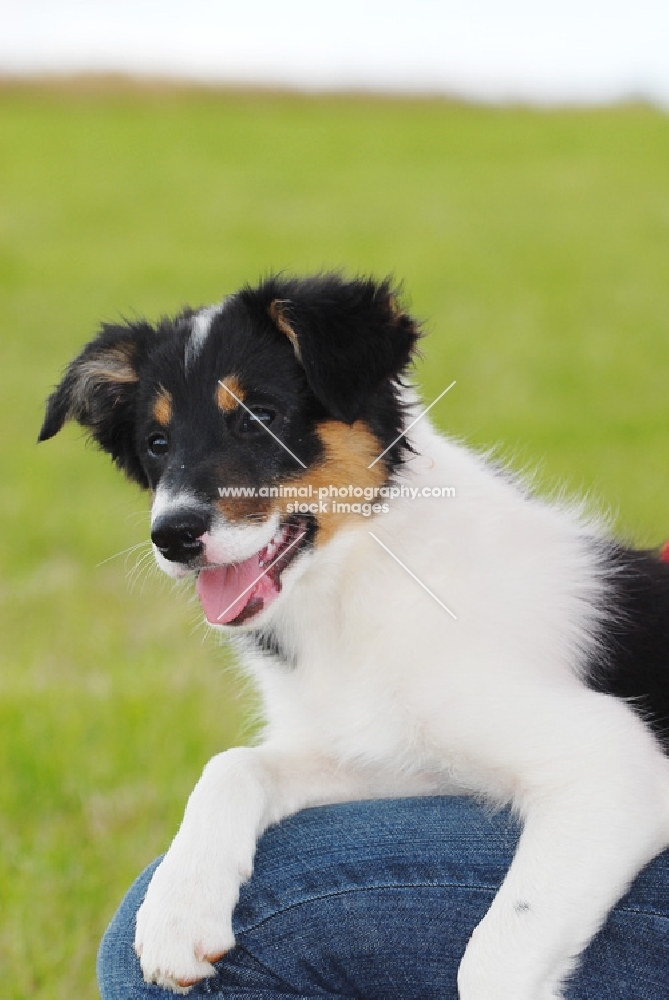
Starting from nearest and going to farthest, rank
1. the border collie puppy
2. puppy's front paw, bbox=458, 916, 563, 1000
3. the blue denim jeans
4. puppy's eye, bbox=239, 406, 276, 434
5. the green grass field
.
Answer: puppy's front paw, bbox=458, 916, 563, 1000, the blue denim jeans, the border collie puppy, puppy's eye, bbox=239, 406, 276, 434, the green grass field

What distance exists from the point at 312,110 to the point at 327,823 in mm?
19445

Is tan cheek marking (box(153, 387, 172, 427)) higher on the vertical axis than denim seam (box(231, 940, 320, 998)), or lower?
higher

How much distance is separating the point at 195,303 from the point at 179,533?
335 inches

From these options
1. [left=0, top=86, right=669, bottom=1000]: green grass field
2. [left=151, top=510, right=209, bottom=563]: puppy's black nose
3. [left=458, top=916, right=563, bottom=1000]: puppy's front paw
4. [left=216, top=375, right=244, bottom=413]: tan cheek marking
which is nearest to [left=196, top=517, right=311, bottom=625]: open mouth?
[left=151, top=510, right=209, bottom=563]: puppy's black nose

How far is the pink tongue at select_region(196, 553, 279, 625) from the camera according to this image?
2.70m

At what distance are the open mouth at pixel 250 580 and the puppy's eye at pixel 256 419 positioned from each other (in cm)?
24

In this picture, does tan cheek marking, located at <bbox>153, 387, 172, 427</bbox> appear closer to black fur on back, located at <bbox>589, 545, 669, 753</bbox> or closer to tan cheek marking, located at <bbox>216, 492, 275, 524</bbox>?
tan cheek marking, located at <bbox>216, 492, 275, 524</bbox>

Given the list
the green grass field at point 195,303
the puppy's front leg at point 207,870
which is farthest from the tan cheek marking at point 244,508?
the green grass field at point 195,303

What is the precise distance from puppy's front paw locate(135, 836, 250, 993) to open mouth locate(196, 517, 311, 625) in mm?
601

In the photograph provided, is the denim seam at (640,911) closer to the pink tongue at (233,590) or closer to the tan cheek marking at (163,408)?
the pink tongue at (233,590)

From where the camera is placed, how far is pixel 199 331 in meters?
2.96

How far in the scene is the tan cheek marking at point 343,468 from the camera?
2818mm

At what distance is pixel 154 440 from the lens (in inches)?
117

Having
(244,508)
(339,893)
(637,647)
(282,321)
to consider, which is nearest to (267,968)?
(339,893)
